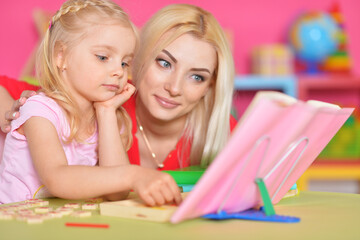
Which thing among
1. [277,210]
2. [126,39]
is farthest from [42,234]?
[126,39]

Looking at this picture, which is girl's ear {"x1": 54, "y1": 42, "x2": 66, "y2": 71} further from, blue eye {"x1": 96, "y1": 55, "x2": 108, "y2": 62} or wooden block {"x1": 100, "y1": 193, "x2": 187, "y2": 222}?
wooden block {"x1": 100, "y1": 193, "x2": 187, "y2": 222}

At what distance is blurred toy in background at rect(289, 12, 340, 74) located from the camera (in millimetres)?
3125

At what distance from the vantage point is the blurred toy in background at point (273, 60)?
124 inches

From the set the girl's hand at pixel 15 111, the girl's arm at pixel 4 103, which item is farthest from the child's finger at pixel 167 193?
the girl's arm at pixel 4 103

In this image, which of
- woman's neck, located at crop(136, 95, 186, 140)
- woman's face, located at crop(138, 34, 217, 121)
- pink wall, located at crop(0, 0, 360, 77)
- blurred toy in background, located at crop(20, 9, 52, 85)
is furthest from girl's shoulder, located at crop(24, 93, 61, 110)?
pink wall, located at crop(0, 0, 360, 77)

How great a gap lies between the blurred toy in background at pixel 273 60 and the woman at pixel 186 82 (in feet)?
4.70

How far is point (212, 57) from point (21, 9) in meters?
2.08

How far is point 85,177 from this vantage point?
935 millimetres

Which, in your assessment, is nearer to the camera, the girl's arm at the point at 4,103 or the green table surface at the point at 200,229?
the green table surface at the point at 200,229

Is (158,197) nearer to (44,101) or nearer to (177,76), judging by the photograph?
(44,101)

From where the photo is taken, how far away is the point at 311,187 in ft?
11.6

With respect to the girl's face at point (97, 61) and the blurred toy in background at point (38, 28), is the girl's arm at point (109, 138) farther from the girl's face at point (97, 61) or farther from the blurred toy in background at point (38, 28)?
the blurred toy in background at point (38, 28)

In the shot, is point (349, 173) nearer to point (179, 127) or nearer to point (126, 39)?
point (179, 127)

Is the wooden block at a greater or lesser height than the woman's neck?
lesser
